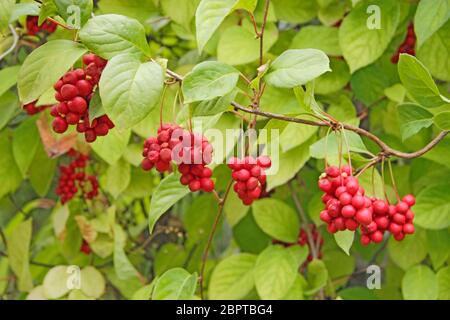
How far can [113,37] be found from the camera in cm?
80

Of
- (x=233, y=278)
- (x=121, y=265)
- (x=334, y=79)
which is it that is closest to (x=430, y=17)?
(x=334, y=79)

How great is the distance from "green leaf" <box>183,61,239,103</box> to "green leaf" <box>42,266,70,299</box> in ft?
2.58

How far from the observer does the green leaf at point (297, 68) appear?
805mm

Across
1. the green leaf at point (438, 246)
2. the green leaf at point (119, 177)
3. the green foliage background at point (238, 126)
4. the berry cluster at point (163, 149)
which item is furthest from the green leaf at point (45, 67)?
the green leaf at point (438, 246)

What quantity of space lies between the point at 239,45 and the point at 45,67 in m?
A: 0.51

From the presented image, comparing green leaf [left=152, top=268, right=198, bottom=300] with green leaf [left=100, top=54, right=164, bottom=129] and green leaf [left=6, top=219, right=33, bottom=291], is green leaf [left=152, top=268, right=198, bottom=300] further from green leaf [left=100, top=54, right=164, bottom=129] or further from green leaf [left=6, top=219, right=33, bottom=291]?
green leaf [left=6, top=219, right=33, bottom=291]

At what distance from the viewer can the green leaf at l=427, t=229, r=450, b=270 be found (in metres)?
1.32

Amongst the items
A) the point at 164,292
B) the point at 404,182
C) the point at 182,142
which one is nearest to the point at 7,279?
the point at 164,292

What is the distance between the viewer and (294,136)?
123 centimetres

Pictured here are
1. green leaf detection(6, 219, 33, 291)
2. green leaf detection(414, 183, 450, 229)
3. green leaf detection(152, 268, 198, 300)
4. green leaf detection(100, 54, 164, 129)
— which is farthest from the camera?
green leaf detection(6, 219, 33, 291)

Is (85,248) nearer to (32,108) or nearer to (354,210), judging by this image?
(32,108)

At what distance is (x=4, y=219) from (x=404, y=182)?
101 centimetres

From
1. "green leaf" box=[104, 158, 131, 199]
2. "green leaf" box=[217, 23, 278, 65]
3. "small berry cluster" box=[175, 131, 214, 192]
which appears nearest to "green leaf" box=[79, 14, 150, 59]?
"small berry cluster" box=[175, 131, 214, 192]

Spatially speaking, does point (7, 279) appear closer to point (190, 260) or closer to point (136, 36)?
point (190, 260)
